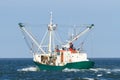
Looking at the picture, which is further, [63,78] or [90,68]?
[90,68]

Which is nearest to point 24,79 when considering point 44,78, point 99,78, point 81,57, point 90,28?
point 44,78

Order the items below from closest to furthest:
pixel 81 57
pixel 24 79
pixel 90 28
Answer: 1. pixel 24 79
2. pixel 81 57
3. pixel 90 28

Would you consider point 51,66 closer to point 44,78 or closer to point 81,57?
point 81,57

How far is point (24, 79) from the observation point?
385 feet

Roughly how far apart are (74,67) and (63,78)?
26645mm

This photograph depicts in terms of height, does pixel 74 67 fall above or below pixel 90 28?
below

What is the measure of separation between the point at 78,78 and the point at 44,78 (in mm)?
6356

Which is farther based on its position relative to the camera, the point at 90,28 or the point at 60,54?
the point at 90,28

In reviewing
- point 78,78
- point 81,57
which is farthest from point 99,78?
point 81,57

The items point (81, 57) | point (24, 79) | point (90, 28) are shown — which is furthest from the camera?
point (90, 28)

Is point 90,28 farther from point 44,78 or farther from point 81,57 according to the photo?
point 44,78

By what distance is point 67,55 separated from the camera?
478ft

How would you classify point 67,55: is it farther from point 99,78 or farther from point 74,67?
point 99,78

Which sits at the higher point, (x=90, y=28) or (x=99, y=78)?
(x=90, y=28)
